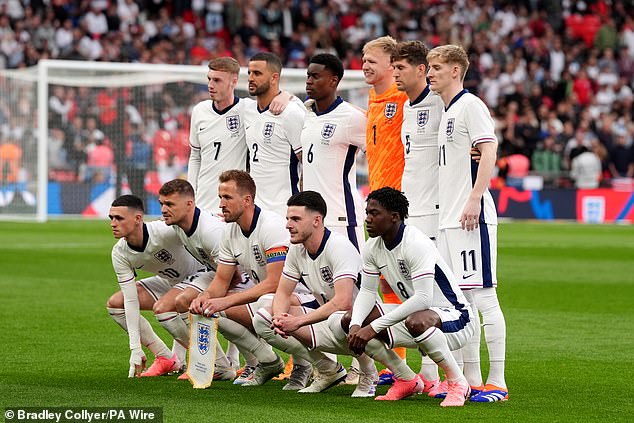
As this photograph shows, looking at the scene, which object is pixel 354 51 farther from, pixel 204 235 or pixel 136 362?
pixel 136 362

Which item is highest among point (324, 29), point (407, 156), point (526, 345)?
point (324, 29)

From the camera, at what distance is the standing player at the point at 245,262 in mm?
8516

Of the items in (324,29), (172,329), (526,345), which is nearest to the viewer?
(172,329)

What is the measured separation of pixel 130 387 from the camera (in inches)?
324

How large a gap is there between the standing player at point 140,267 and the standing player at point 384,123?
1.54 metres

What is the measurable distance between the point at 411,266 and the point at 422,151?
3.61 ft

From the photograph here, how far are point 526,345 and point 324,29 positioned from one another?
2386cm

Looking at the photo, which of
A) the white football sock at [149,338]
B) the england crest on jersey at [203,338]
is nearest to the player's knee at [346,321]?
the england crest on jersey at [203,338]

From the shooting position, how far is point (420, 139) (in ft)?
27.9

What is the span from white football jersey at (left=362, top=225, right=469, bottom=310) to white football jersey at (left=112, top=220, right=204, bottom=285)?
1856 millimetres

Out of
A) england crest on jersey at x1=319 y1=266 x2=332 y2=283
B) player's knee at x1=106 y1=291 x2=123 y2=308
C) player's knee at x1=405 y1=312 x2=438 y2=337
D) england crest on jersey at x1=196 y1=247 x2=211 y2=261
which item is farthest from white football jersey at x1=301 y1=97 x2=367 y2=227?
player's knee at x1=405 y1=312 x2=438 y2=337

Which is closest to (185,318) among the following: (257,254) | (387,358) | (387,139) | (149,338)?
(149,338)

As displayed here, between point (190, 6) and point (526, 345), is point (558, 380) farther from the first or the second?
point (190, 6)

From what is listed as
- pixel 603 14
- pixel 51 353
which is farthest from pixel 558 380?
pixel 603 14
